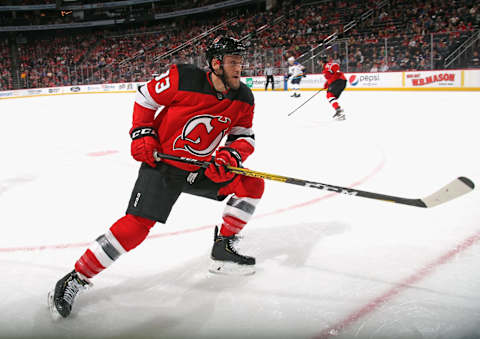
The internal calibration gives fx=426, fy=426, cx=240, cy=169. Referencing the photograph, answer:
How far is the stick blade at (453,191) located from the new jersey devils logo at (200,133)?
0.97 metres

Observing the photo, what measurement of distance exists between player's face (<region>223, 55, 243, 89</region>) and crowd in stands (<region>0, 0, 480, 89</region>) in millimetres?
3359

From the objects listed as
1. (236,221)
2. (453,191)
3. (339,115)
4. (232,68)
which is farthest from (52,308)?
(339,115)

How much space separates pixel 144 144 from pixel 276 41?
806 inches

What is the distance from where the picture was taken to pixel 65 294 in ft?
5.97

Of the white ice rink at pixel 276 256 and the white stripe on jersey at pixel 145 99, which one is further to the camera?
the white stripe on jersey at pixel 145 99

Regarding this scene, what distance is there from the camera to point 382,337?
5.28ft

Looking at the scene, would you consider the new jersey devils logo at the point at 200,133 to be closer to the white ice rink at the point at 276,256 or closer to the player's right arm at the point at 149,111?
the player's right arm at the point at 149,111

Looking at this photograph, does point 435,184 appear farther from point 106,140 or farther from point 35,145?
point 35,145

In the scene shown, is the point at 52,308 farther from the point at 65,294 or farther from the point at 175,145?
the point at 175,145

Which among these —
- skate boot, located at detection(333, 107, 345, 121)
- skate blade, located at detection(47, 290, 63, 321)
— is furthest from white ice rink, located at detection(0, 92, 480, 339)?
skate boot, located at detection(333, 107, 345, 121)

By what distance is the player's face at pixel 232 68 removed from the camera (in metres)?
1.92

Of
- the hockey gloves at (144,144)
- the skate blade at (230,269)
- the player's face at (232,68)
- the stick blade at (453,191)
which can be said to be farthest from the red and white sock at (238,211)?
the stick blade at (453,191)

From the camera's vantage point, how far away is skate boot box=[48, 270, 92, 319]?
5.90 ft

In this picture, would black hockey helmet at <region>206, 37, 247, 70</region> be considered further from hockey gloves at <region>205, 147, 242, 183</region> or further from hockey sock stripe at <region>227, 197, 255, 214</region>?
hockey sock stripe at <region>227, 197, 255, 214</region>
